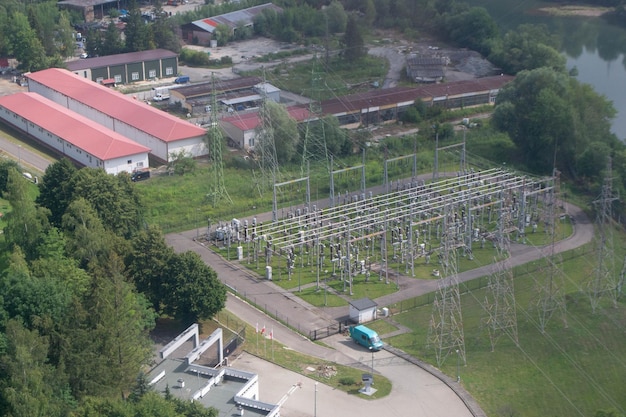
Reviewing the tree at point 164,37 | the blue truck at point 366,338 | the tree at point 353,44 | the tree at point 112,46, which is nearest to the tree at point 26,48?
the tree at point 112,46

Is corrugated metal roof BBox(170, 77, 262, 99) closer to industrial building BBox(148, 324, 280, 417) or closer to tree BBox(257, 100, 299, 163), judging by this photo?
tree BBox(257, 100, 299, 163)

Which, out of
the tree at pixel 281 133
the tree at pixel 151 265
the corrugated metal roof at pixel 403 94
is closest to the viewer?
the tree at pixel 151 265

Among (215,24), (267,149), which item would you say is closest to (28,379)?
(267,149)

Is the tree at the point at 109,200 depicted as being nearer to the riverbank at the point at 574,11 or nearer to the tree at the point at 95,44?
the tree at the point at 95,44

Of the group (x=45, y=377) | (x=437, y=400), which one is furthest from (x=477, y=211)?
(x=45, y=377)

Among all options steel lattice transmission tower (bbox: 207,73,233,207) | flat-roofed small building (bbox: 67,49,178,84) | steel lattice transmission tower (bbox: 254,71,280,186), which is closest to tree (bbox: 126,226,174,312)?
steel lattice transmission tower (bbox: 207,73,233,207)
